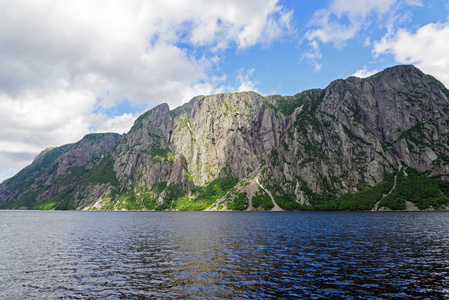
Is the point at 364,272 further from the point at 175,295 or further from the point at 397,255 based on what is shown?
the point at 175,295

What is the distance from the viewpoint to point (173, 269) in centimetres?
3653

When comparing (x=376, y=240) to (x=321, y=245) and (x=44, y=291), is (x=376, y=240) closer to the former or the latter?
(x=321, y=245)

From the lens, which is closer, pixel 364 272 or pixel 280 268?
pixel 364 272

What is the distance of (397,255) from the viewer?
1711 inches

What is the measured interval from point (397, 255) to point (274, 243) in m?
23.8

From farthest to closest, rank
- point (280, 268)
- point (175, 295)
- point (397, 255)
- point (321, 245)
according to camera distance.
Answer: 1. point (321, 245)
2. point (397, 255)
3. point (280, 268)
4. point (175, 295)

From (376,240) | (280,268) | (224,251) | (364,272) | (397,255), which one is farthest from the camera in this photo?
(376,240)

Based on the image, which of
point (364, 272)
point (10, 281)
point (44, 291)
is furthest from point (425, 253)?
point (10, 281)

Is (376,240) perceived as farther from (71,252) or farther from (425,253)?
(71,252)

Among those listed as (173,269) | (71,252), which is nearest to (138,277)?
(173,269)

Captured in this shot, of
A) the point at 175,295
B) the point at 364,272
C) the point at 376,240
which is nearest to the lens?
the point at 175,295

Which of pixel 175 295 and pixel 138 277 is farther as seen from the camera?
A: pixel 138 277

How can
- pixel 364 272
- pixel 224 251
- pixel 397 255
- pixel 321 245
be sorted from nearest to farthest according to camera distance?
pixel 364 272 → pixel 397 255 → pixel 224 251 → pixel 321 245

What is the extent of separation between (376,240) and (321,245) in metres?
16.8
